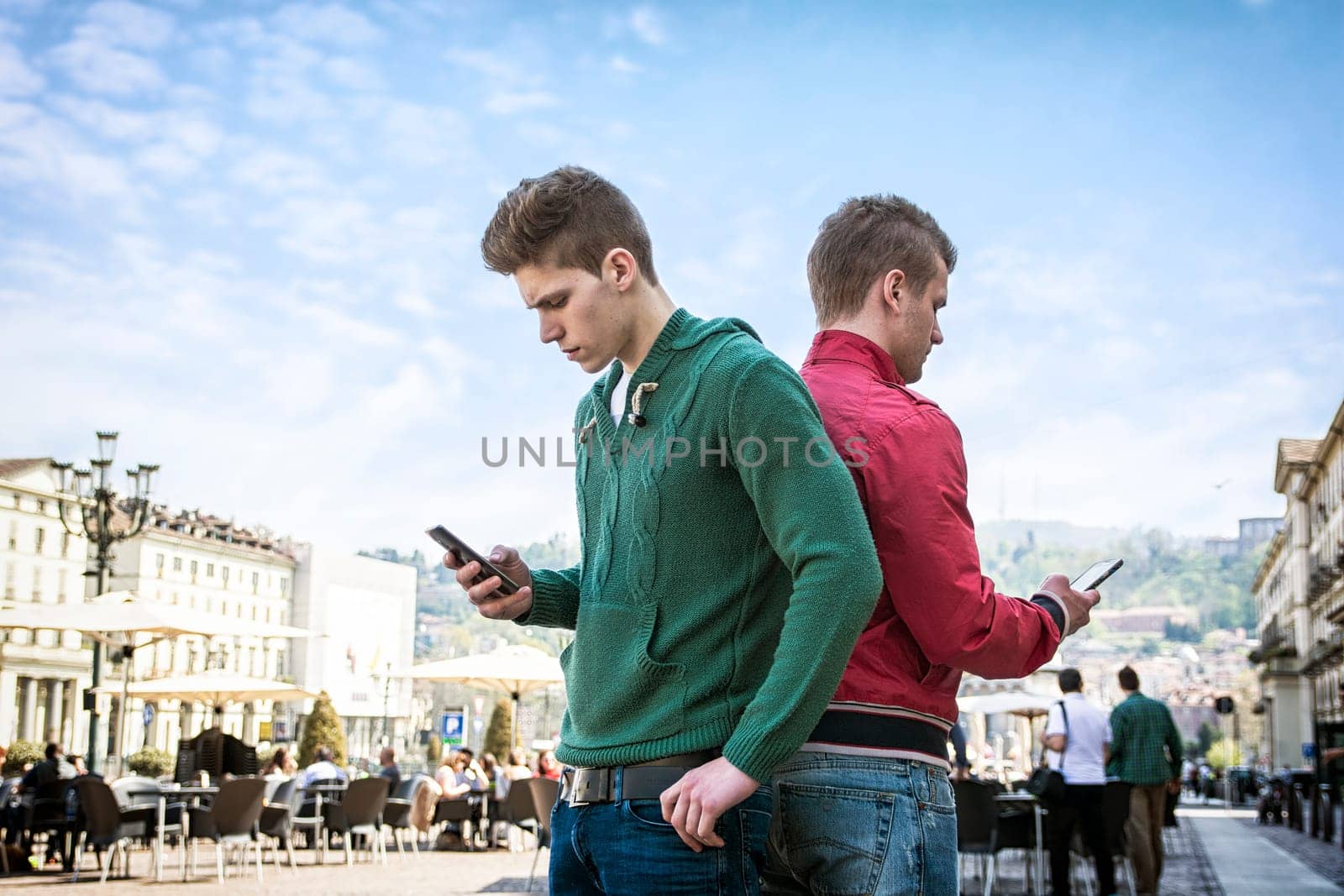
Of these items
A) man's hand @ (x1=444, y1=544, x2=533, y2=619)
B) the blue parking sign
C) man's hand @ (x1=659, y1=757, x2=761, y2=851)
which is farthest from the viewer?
the blue parking sign

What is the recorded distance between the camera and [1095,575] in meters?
2.54

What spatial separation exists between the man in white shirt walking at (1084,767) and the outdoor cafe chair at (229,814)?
721 centimetres

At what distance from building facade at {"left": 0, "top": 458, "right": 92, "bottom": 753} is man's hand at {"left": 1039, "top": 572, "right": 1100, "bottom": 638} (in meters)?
88.7

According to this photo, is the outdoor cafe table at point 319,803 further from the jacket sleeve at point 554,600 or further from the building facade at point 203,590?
the building facade at point 203,590

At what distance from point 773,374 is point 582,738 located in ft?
1.90

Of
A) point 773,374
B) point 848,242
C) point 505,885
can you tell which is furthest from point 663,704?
point 505,885

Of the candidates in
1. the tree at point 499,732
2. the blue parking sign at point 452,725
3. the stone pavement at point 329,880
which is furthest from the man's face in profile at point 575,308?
the tree at point 499,732

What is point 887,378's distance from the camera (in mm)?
2445

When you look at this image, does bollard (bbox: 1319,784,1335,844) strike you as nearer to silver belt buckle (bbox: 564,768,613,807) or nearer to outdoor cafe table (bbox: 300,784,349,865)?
outdoor cafe table (bbox: 300,784,349,865)

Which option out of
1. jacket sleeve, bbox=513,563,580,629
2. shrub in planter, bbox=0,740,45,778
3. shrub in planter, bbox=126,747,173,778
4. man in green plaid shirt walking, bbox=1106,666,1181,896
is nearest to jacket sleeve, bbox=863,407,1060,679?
jacket sleeve, bbox=513,563,580,629

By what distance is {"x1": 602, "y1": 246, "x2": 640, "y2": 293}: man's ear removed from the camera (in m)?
2.13

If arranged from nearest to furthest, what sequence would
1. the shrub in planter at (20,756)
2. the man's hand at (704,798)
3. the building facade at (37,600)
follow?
the man's hand at (704,798) → the shrub in planter at (20,756) → the building facade at (37,600)

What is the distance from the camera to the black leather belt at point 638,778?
1.91 m

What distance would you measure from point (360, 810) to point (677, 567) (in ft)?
50.4
